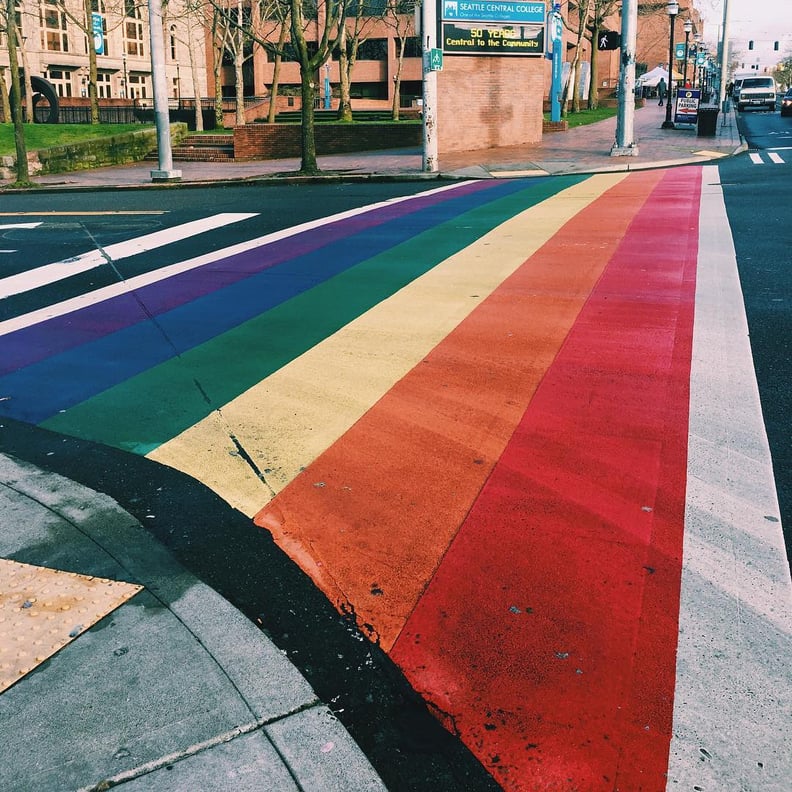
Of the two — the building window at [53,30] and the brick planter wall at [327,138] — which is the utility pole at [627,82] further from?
the building window at [53,30]

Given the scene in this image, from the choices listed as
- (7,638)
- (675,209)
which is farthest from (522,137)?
(7,638)

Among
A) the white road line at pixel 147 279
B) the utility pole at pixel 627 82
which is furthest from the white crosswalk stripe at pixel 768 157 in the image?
the white road line at pixel 147 279

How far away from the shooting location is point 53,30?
199 ft

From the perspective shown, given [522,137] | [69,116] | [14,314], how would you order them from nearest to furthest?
[14,314] < [522,137] < [69,116]

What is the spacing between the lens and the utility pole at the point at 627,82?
902 inches

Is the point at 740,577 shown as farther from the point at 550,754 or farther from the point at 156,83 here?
the point at 156,83

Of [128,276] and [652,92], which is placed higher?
[652,92]

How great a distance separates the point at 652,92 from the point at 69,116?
4928 centimetres

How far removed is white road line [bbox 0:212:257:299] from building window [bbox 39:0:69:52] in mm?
52336

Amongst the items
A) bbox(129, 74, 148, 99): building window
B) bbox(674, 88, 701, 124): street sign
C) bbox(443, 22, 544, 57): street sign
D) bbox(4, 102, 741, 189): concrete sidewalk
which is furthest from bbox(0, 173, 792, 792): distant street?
bbox(129, 74, 148, 99): building window

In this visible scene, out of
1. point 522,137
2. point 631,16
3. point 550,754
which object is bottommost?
point 550,754

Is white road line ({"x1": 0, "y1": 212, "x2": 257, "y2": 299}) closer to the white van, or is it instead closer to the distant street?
the distant street

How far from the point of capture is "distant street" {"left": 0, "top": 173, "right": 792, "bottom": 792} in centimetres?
309

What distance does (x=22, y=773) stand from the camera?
9.01ft
